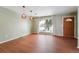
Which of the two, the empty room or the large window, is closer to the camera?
the empty room

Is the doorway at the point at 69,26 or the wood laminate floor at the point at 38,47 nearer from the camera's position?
the wood laminate floor at the point at 38,47

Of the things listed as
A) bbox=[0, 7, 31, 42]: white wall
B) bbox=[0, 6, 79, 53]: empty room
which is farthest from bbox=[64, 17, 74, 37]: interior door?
bbox=[0, 7, 31, 42]: white wall

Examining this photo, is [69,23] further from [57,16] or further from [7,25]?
[7,25]

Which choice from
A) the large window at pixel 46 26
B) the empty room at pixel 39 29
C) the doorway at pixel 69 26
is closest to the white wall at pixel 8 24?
the empty room at pixel 39 29

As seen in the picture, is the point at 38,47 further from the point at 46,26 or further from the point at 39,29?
the point at 39,29

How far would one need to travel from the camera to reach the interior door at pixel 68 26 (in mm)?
8237

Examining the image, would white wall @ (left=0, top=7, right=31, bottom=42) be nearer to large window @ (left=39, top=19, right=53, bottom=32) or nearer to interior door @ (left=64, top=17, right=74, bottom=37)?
large window @ (left=39, top=19, right=53, bottom=32)

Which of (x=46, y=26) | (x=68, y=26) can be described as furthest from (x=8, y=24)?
(x=68, y=26)

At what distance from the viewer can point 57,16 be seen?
903 cm

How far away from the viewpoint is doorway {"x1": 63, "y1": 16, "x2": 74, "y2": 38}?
823 cm

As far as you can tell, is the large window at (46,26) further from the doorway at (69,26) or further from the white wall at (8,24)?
the white wall at (8,24)

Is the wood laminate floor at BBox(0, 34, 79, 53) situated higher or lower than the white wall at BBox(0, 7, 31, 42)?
lower

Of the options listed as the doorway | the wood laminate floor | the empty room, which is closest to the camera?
the wood laminate floor
